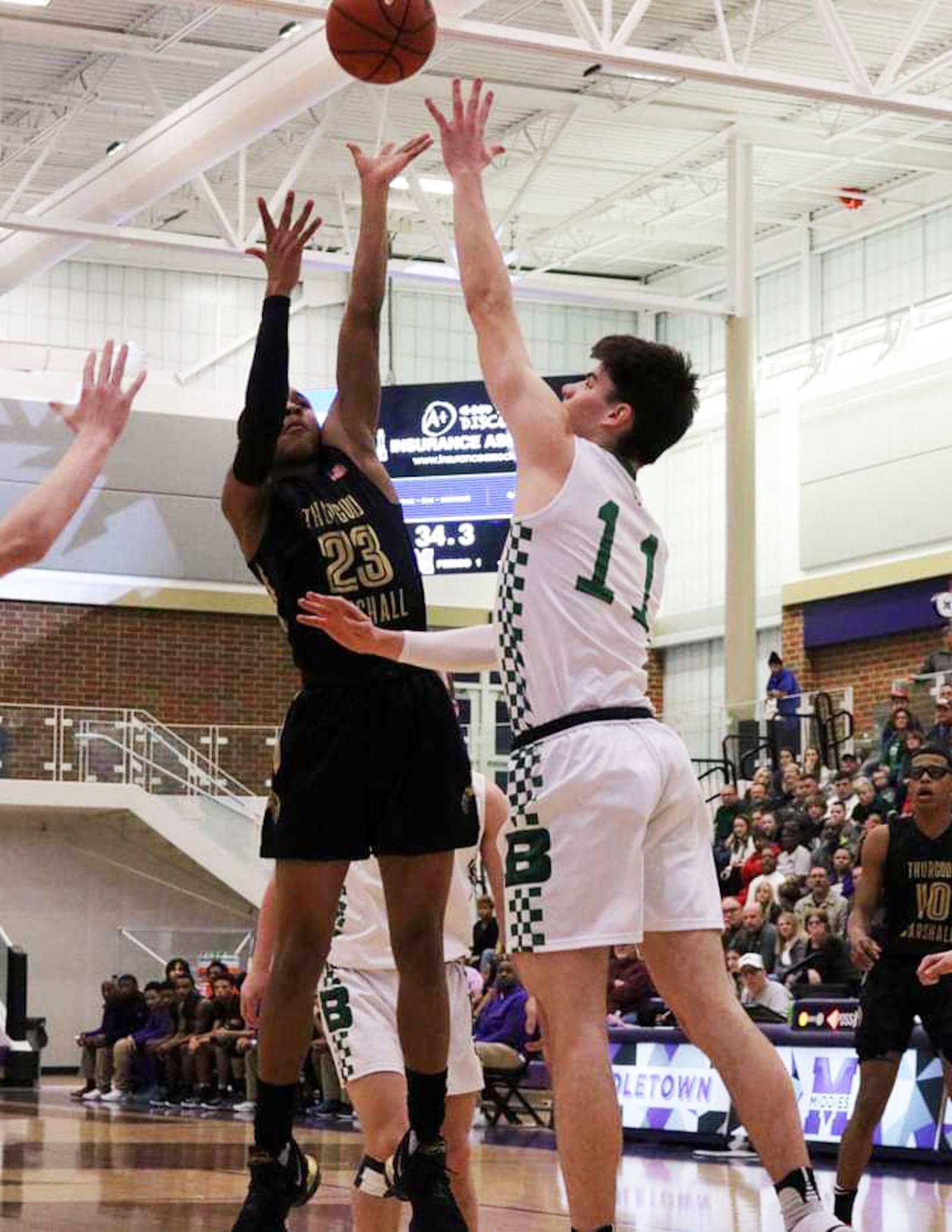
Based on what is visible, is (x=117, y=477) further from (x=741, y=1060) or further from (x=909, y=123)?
(x=741, y=1060)

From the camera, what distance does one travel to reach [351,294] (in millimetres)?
5812

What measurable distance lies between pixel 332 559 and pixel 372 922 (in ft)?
4.02

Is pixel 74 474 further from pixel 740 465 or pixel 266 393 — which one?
pixel 740 465

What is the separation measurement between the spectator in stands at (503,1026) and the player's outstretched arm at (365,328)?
10376 mm

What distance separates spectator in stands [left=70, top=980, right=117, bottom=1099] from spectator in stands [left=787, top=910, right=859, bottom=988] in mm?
8232

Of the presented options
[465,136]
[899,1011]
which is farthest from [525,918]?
[899,1011]

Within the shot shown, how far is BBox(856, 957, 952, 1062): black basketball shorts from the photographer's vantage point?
331 inches

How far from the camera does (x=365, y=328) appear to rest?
18.9 feet

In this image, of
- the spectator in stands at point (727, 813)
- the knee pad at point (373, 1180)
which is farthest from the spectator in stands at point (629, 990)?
the knee pad at point (373, 1180)

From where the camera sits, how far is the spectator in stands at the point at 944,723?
18.9 m

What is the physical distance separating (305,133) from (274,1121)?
20912 mm

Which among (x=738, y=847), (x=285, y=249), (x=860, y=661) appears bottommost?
(x=738, y=847)

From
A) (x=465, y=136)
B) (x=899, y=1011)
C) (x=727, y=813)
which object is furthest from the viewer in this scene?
(x=727, y=813)

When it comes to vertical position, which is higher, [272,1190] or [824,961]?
[824,961]
